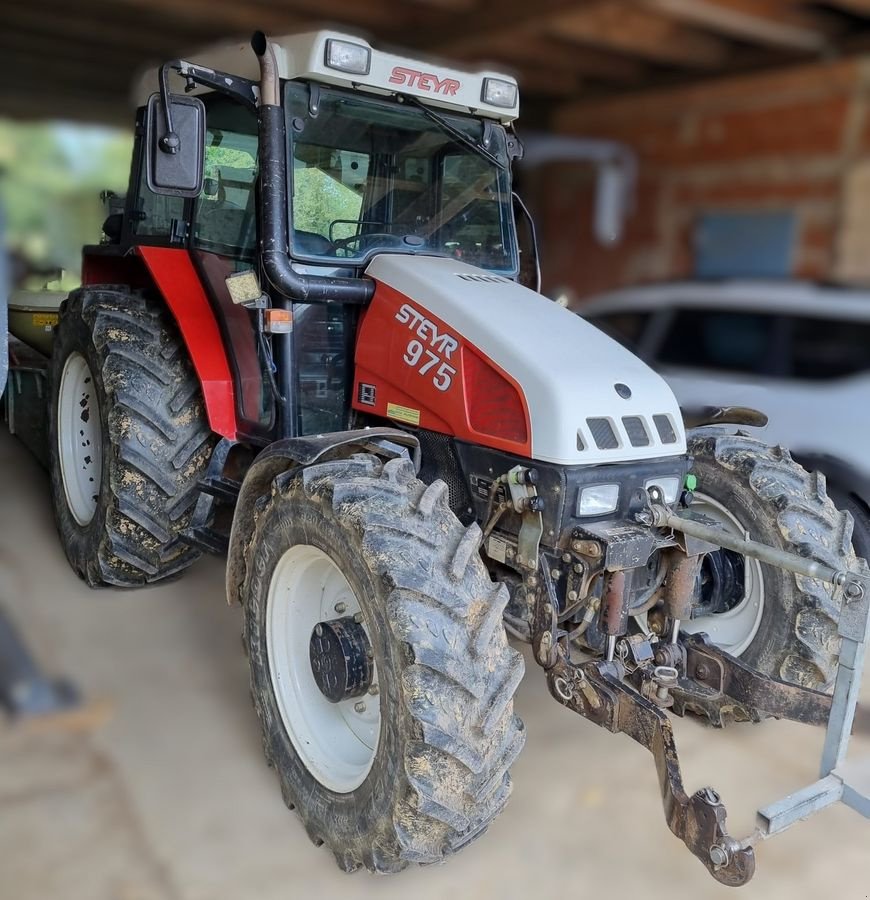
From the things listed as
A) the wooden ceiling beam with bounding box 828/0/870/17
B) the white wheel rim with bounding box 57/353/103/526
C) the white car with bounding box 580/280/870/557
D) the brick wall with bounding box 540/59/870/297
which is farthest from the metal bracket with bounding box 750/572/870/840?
the brick wall with bounding box 540/59/870/297

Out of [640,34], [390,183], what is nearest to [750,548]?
[390,183]

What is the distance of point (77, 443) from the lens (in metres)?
4.00

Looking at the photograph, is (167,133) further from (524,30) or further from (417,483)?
(524,30)

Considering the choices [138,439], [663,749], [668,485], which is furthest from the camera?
[138,439]

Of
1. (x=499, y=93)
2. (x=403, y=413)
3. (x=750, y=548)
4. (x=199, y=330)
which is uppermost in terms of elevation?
(x=499, y=93)

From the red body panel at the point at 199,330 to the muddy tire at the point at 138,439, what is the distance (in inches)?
7.5

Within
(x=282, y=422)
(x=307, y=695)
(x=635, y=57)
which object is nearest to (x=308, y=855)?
(x=307, y=695)

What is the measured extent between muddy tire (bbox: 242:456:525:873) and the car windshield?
940 millimetres

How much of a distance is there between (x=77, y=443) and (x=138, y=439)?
0.86m

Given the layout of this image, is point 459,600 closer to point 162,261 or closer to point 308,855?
point 308,855

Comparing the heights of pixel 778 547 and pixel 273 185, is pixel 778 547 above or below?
below

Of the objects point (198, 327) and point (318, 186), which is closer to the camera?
point (318, 186)

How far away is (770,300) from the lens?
462cm

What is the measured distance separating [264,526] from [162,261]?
4.90 ft
